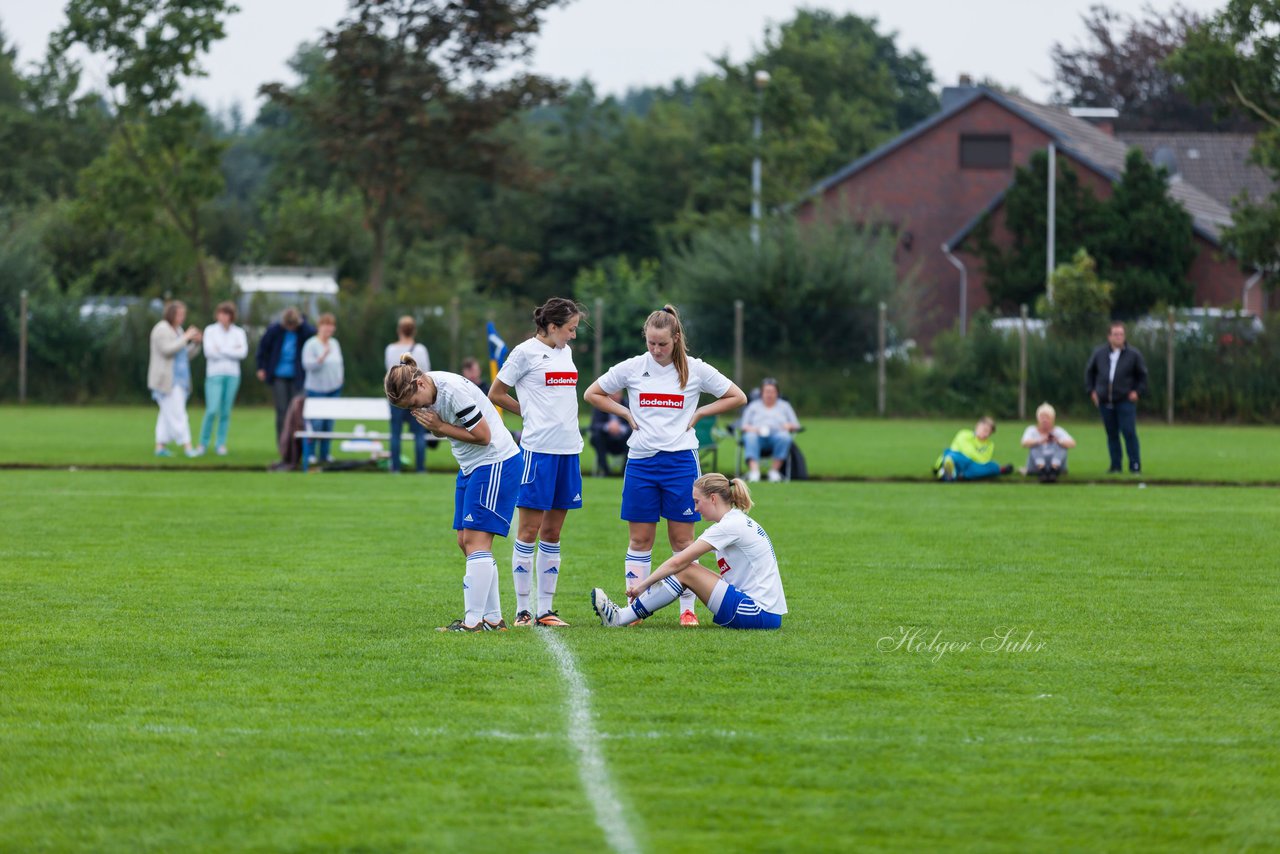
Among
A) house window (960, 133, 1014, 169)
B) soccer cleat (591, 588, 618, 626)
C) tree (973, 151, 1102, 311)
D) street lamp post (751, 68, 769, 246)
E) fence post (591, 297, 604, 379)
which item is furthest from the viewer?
house window (960, 133, 1014, 169)

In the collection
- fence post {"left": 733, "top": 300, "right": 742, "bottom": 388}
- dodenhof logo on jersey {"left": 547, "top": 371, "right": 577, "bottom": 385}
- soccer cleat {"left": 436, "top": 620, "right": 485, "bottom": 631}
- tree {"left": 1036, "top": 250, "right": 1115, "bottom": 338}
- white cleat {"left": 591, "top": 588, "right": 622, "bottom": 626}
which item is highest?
tree {"left": 1036, "top": 250, "right": 1115, "bottom": 338}

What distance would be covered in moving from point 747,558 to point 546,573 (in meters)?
1.21

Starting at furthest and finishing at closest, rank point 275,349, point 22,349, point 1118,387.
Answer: point 22,349
point 275,349
point 1118,387

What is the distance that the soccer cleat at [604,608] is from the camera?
29.6ft

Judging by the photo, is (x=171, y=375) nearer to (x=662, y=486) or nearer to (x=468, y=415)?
(x=662, y=486)

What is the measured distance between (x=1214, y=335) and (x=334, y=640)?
27.7 m

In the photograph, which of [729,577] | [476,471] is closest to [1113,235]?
[729,577]

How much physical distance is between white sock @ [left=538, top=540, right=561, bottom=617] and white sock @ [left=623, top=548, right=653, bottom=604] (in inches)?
16.9

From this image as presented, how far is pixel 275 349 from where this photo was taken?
69.9ft

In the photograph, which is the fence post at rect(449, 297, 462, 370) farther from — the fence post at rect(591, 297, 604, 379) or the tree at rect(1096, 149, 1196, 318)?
the tree at rect(1096, 149, 1196, 318)

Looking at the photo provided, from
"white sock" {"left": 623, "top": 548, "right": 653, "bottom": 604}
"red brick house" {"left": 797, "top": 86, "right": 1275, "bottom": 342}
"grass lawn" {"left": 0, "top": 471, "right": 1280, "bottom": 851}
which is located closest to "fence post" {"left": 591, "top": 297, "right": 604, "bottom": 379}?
"red brick house" {"left": 797, "top": 86, "right": 1275, "bottom": 342}

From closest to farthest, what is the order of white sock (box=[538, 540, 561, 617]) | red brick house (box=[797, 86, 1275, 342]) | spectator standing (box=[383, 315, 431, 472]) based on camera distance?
white sock (box=[538, 540, 561, 617]) → spectator standing (box=[383, 315, 431, 472]) → red brick house (box=[797, 86, 1275, 342])

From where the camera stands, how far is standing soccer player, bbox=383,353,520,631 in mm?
8531

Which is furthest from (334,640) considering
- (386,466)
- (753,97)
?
(753,97)
